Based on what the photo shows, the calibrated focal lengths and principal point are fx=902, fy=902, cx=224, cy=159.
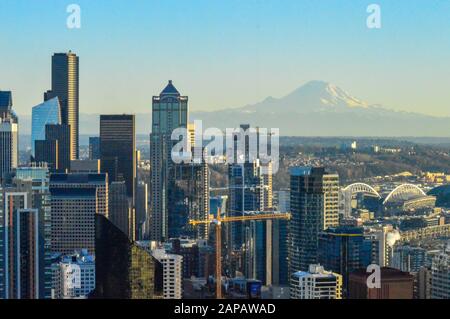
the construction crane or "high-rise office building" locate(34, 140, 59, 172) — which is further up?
"high-rise office building" locate(34, 140, 59, 172)

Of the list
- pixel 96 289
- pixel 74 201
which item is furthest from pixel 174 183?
pixel 96 289

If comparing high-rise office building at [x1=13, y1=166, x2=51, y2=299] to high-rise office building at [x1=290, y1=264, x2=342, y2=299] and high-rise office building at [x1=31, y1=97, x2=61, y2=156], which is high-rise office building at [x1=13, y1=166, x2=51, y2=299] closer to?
high-rise office building at [x1=31, y1=97, x2=61, y2=156]

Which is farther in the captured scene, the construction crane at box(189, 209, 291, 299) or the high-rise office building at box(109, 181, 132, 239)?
the high-rise office building at box(109, 181, 132, 239)

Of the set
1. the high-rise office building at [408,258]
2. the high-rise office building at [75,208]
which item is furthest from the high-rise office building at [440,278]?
the high-rise office building at [75,208]

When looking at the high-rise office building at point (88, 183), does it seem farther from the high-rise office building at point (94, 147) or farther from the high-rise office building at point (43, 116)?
the high-rise office building at point (43, 116)

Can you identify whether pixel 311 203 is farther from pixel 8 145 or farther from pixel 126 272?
pixel 8 145

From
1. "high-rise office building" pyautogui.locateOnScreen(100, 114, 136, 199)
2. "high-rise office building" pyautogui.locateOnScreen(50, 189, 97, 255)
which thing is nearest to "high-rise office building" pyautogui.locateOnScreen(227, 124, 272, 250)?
"high-rise office building" pyautogui.locateOnScreen(50, 189, 97, 255)

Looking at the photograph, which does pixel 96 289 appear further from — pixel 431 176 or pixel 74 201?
pixel 74 201
